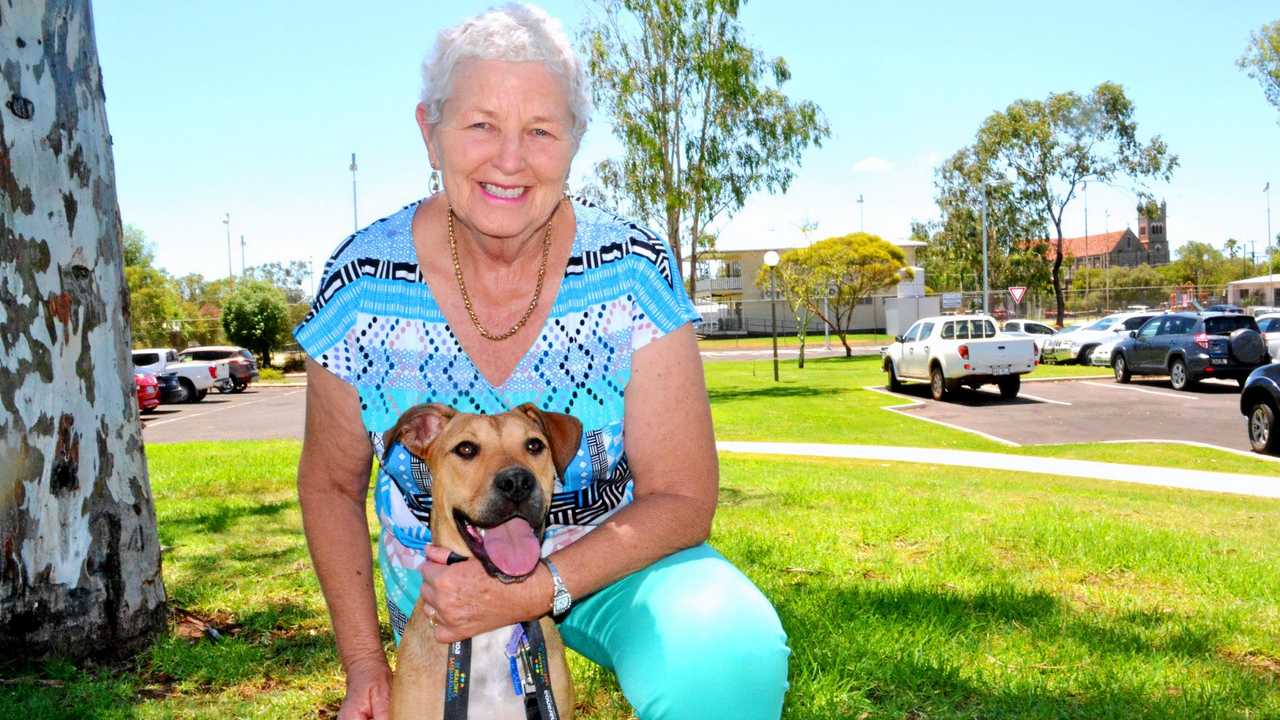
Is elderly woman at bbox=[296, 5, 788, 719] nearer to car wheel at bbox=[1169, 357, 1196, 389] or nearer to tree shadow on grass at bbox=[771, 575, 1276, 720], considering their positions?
tree shadow on grass at bbox=[771, 575, 1276, 720]

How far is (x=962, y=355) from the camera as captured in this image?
73.5ft

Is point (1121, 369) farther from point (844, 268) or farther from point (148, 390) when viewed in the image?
point (148, 390)

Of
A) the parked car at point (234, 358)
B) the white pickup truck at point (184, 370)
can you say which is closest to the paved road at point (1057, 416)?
the white pickup truck at point (184, 370)

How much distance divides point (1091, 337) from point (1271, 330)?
7345mm

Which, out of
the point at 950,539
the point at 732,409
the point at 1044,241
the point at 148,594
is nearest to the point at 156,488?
the point at 148,594

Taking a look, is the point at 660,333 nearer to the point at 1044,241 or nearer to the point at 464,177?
the point at 464,177

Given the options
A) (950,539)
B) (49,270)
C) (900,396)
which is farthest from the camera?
(900,396)

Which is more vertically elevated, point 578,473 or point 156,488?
point 578,473

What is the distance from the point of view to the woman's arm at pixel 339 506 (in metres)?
2.49

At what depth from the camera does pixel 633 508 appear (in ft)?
7.41

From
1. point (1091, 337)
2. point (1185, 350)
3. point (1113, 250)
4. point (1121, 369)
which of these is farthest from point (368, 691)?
point (1113, 250)

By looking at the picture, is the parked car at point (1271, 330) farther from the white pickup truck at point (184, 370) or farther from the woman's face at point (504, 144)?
the white pickup truck at point (184, 370)

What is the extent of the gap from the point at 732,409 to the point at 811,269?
83.1 feet

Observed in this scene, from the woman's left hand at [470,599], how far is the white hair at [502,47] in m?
1.12
